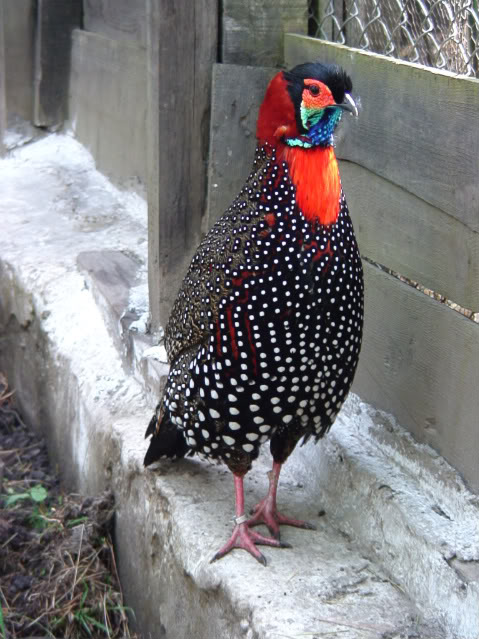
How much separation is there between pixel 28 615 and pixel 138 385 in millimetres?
864

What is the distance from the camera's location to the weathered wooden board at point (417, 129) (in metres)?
2.16

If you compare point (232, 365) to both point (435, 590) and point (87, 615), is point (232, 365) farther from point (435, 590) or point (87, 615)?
point (87, 615)

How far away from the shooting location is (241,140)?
3.06 metres

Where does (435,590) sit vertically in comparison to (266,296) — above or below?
below

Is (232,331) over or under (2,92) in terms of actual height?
over

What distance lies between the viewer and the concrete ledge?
2236mm

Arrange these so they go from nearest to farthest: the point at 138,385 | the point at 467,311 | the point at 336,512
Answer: the point at 467,311 < the point at 336,512 < the point at 138,385

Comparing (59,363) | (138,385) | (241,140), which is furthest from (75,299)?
(241,140)

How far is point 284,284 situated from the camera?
7.33 ft

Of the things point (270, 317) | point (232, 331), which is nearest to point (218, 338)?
point (232, 331)

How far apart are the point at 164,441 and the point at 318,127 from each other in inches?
42.7

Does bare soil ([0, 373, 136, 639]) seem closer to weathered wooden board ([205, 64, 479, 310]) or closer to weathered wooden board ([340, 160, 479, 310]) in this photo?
weathered wooden board ([205, 64, 479, 310])

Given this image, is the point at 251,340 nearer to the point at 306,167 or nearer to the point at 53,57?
the point at 306,167

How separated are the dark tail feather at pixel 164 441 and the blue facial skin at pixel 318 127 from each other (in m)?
0.93
